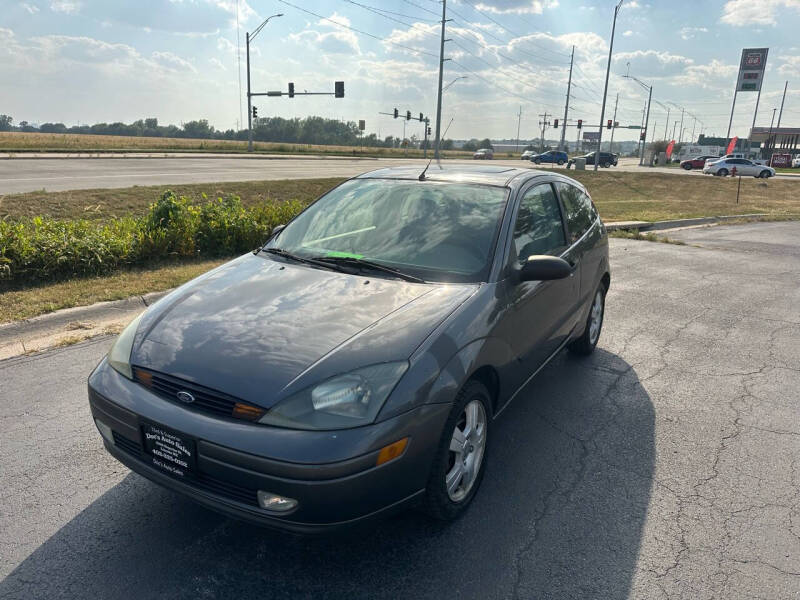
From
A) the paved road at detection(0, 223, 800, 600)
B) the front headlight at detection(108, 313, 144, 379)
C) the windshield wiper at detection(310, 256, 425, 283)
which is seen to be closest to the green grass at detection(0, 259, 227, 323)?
the paved road at detection(0, 223, 800, 600)

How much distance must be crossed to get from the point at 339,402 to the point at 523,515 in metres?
1.28

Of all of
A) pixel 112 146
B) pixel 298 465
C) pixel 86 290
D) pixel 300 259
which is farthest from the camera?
pixel 112 146

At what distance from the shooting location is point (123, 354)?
267cm

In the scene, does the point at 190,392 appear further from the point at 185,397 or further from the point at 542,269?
the point at 542,269

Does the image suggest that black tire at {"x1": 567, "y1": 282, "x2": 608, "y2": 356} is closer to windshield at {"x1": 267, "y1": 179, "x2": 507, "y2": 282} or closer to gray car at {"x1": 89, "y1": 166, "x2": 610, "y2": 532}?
gray car at {"x1": 89, "y1": 166, "x2": 610, "y2": 532}

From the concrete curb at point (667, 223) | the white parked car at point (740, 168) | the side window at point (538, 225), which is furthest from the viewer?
the white parked car at point (740, 168)

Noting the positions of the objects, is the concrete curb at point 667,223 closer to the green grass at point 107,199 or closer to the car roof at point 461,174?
the green grass at point 107,199

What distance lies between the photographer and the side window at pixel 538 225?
11.5 feet

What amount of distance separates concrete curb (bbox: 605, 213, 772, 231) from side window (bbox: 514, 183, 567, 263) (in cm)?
994

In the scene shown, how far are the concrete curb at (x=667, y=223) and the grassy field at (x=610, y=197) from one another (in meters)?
0.50

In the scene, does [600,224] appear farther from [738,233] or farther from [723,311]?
[738,233]

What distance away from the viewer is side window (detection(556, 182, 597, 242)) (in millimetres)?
4430

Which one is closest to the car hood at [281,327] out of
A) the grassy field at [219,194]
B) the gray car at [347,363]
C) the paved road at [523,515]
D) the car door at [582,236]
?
the gray car at [347,363]

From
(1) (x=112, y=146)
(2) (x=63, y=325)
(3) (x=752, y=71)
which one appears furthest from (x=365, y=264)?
(3) (x=752, y=71)
